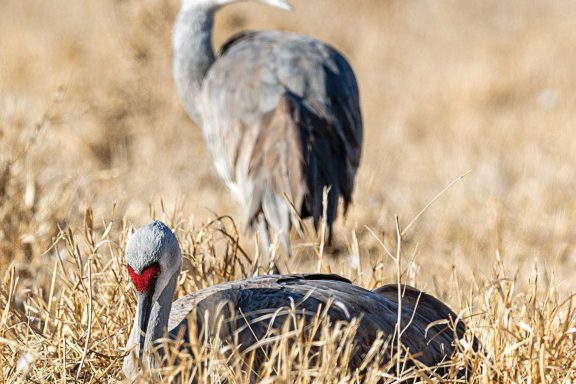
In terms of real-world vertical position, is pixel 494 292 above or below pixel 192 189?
above

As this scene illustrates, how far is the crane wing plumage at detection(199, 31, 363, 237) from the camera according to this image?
16.2 ft

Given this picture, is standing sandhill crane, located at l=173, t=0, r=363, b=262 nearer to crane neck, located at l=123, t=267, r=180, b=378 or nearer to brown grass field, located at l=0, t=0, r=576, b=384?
brown grass field, located at l=0, t=0, r=576, b=384

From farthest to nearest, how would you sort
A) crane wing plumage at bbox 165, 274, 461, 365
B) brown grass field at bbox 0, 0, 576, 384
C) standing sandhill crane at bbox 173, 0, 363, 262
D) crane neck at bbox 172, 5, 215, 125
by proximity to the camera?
1. crane neck at bbox 172, 5, 215, 125
2. standing sandhill crane at bbox 173, 0, 363, 262
3. brown grass field at bbox 0, 0, 576, 384
4. crane wing plumage at bbox 165, 274, 461, 365

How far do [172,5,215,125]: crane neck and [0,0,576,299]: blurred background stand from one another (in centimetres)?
65

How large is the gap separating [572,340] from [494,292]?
0.93 ft

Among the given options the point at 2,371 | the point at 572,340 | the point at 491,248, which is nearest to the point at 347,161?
the point at 491,248

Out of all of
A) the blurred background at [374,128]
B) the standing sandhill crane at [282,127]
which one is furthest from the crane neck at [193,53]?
the blurred background at [374,128]

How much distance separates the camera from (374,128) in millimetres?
9070

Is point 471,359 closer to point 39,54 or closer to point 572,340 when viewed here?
point 572,340

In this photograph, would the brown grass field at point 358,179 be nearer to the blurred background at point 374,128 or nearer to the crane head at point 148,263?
the blurred background at point 374,128

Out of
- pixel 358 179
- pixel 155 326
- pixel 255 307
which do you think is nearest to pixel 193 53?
pixel 358 179

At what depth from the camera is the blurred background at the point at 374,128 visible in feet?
16.4

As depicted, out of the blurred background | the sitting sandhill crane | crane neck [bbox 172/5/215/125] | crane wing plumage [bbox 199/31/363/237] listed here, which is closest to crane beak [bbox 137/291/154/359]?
the sitting sandhill crane

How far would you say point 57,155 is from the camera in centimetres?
695
